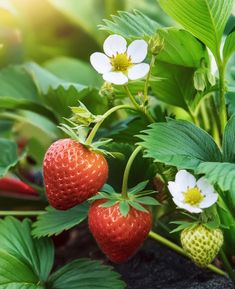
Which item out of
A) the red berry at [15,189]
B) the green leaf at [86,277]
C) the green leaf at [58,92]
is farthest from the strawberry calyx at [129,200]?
the red berry at [15,189]

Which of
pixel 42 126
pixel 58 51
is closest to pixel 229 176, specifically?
pixel 42 126

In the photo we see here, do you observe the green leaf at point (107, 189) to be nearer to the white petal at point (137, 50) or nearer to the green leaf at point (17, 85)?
the white petal at point (137, 50)

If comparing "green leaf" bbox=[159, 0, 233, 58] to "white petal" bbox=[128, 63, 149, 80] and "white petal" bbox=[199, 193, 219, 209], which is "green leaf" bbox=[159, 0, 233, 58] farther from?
"white petal" bbox=[199, 193, 219, 209]

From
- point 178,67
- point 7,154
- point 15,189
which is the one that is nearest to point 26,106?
point 7,154

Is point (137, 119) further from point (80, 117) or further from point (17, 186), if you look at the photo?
point (17, 186)

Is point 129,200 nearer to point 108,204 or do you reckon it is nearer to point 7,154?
point 108,204

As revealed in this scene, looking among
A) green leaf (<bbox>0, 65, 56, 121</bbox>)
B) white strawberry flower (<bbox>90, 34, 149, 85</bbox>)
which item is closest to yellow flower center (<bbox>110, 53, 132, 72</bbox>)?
white strawberry flower (<bbox>90, 34, 149, 85</bbox>)
